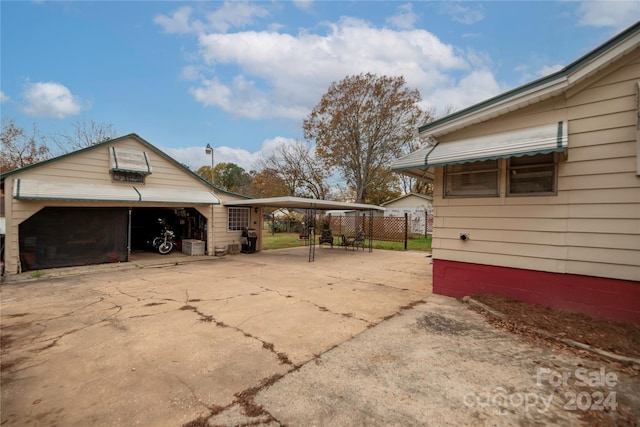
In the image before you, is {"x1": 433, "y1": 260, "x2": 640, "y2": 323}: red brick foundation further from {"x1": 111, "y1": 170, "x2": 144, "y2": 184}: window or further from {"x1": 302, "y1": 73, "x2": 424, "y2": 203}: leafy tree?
{"x1": 302, "y1": 73, "x2": 424, "y2": 203}: leafy tree

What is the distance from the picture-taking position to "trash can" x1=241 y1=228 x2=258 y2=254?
37.8 ft

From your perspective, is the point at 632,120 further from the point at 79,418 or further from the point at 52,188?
the point at 52,188

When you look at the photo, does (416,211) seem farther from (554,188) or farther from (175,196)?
(554,188)

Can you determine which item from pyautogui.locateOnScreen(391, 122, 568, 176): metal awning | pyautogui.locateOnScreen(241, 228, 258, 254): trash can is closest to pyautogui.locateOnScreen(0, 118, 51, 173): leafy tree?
pyautogui.locateOnScreen(241, 228, 258, 254): trash can

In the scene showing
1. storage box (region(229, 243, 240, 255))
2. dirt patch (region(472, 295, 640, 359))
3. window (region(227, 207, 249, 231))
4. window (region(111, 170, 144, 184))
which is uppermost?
window (region(111, 170, 144, 184))

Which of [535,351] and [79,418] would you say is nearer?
[79,418]

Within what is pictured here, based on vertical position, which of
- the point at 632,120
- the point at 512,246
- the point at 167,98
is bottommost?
the point at 512,246

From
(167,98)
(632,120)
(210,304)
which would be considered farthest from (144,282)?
(167,98)

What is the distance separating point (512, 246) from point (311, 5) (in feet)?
30.7

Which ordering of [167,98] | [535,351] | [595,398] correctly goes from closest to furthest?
[595,398] < [535,351] < [167,98]

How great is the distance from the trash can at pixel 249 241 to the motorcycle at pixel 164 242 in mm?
2974

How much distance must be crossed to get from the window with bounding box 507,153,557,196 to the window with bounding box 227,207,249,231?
9.81 m

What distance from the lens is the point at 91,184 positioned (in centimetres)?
838

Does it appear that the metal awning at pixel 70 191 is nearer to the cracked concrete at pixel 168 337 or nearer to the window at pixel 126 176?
the window at pixel 126 176
